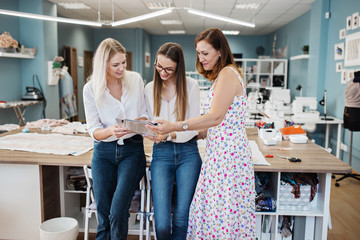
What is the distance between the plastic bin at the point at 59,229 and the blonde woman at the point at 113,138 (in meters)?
0.35

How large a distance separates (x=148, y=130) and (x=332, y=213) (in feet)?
8.44

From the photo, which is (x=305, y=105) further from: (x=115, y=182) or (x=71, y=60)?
(x=71, y=60)

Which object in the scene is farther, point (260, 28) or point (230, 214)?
point (260, 28)

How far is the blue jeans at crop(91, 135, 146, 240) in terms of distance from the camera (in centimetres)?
193

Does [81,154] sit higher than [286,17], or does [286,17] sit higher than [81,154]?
[286,17]

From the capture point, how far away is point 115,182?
6.74 ft

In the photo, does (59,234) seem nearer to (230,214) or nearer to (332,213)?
(230,214)

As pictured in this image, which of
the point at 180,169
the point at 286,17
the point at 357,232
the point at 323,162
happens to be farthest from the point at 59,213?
the point at 286,17

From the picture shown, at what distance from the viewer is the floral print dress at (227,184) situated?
1.77 m

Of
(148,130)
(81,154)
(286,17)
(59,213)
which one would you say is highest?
(286,17)

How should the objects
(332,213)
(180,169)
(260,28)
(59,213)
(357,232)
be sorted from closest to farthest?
1. (180,169)
2. (59,213)
3. (357,232)
4. (332,213)
5. (260,28)

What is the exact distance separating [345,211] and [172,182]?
7.96ft

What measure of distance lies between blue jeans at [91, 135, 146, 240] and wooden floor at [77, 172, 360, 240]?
0.79 metres

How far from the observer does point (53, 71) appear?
646 centimetres
